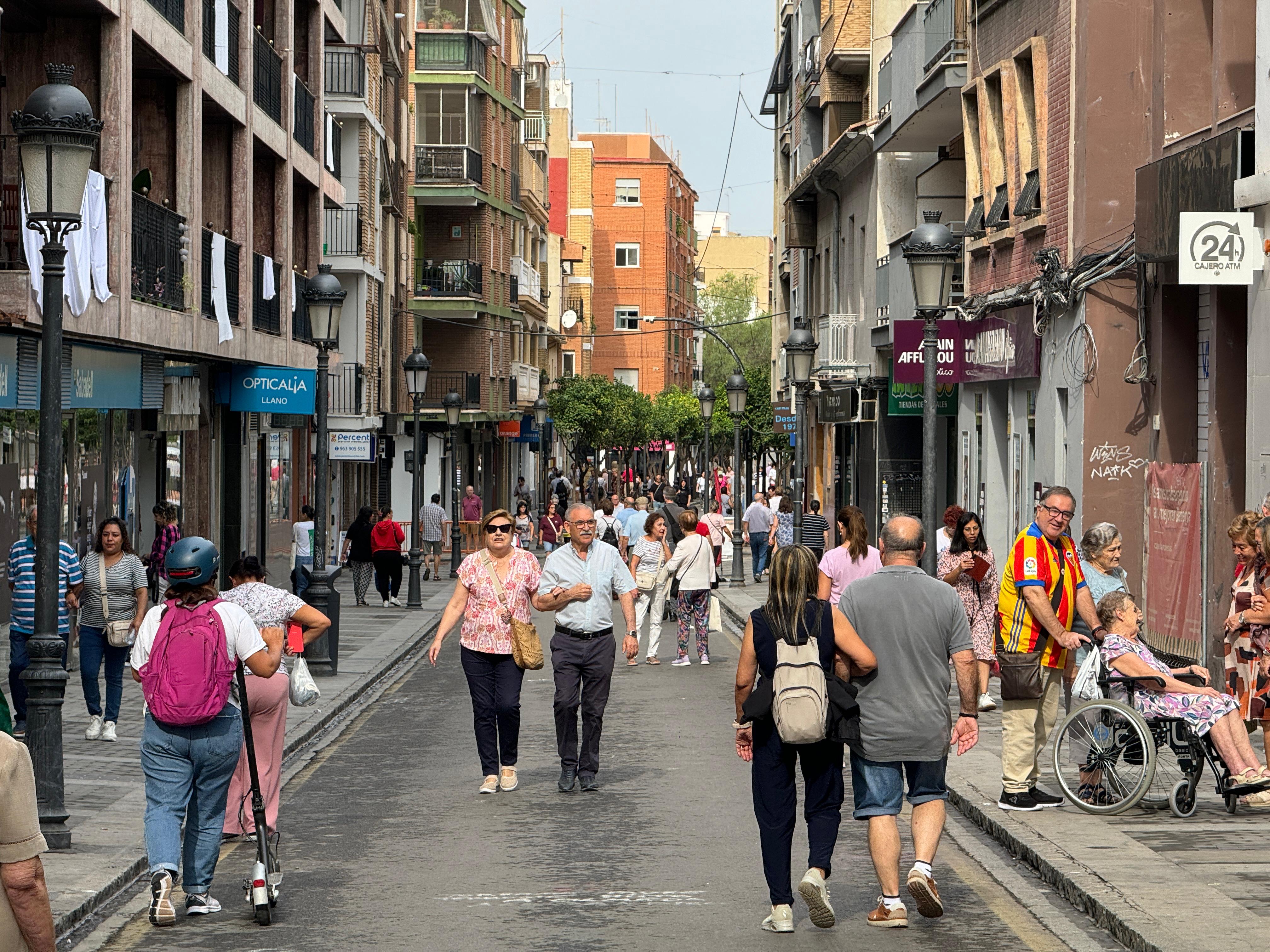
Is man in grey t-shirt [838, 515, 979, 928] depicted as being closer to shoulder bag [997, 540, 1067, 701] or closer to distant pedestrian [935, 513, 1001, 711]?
shoulder bag [997, 540, 1067, 701]

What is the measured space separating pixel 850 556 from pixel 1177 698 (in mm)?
3882

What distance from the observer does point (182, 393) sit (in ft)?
83.6

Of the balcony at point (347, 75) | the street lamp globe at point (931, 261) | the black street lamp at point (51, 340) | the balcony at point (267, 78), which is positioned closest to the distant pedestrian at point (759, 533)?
the balcony at point (267, 78)

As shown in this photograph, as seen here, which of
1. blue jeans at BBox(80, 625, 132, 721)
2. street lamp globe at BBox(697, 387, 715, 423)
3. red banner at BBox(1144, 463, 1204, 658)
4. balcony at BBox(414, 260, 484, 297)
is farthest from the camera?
balcony at BBox(414, 260, 484, 297)

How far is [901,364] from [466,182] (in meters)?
37.7

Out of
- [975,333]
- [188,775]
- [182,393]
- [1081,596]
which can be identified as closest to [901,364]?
[975,333]

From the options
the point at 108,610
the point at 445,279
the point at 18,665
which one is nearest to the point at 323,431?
the point at 108,610

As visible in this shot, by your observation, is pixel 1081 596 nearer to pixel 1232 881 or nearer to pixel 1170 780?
pixel 1170 780

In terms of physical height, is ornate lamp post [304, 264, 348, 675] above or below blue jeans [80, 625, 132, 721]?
above

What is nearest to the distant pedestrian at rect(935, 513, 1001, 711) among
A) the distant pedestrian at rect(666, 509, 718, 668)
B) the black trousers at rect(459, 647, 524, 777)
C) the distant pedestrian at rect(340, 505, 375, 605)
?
the black trousers at rect(459, 647, 524, 777)

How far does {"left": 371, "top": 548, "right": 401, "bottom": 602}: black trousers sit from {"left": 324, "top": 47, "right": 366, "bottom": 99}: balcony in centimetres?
1595

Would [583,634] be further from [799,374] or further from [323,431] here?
[799,374]

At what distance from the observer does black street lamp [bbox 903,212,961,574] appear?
15875mm

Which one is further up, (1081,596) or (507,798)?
(1081,596)
